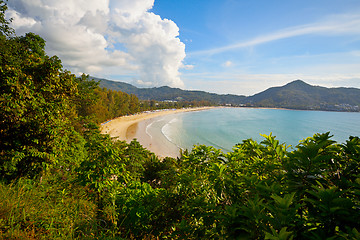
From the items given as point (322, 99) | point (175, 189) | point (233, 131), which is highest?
point (322, 99)

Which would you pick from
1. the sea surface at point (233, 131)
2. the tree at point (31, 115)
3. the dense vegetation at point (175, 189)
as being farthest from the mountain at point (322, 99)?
the tree at point (31, 115)

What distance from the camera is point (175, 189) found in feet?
9.68

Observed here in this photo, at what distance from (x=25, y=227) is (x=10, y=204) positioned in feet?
1.61

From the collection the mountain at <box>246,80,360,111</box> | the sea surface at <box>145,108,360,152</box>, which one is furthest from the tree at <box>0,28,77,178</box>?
the mountain at <box>246,80,360,111</box>

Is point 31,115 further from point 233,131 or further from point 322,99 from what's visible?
point 322,99

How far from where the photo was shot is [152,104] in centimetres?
13412

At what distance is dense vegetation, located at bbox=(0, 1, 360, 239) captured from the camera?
4.39 feet

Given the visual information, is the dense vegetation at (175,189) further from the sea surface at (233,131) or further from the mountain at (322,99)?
the mountain at (322,99)

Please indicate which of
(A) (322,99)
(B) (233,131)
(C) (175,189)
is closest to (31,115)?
(C) (175,189)

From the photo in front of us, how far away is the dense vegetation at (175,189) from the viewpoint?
134cm

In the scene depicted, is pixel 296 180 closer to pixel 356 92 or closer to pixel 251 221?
pixel 251 221

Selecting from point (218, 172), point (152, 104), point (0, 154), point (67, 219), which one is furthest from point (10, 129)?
point (152, 104)

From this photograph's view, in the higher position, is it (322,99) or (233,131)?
(322,99)

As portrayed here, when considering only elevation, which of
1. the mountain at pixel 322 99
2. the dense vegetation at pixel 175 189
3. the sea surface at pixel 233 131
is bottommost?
the sea surface at pixel 233 131
